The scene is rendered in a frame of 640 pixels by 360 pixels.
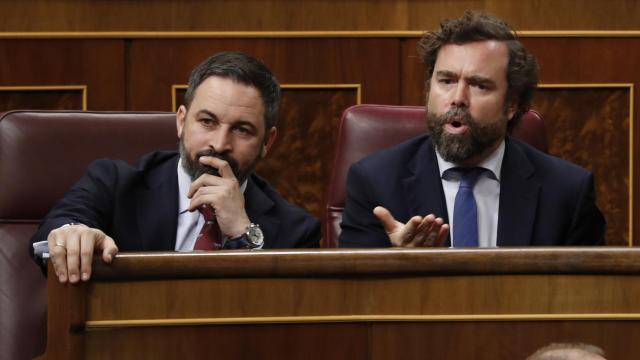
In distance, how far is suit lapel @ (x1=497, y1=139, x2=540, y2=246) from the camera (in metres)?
1.35


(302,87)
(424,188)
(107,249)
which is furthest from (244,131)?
(302,87)

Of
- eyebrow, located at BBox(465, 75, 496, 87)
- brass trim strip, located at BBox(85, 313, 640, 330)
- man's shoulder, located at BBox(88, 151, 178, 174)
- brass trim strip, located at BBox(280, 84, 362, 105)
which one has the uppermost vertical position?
eyebrow, located at BBox(465, 75, 496, 87)

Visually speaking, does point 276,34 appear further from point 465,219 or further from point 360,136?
point 465,219

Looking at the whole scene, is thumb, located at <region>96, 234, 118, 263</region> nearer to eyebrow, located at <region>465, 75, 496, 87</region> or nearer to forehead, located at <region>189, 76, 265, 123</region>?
forehead, located at <region>189, 76, 265, 123</region>

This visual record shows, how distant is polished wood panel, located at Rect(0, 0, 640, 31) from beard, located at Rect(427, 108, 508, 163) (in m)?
0.68

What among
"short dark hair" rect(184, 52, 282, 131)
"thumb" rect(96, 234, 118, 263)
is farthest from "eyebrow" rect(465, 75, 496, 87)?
"thumb" rect(96, 234, 118, 263)

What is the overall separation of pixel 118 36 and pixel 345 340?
1.24 m

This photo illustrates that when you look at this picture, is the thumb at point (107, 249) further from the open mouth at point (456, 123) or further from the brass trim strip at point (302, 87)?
the brass trim strip at point (302, 87)

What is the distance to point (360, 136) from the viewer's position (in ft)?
4.83

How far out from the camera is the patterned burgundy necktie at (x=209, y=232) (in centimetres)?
132

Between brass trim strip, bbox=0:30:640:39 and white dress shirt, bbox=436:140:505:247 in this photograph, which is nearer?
white dress shirt, bbox=436:140:505:247

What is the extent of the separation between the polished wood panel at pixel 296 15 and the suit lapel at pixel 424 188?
2.32ft

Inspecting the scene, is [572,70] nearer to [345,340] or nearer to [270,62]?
[270,62]

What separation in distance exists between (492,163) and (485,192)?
1.9 inches
